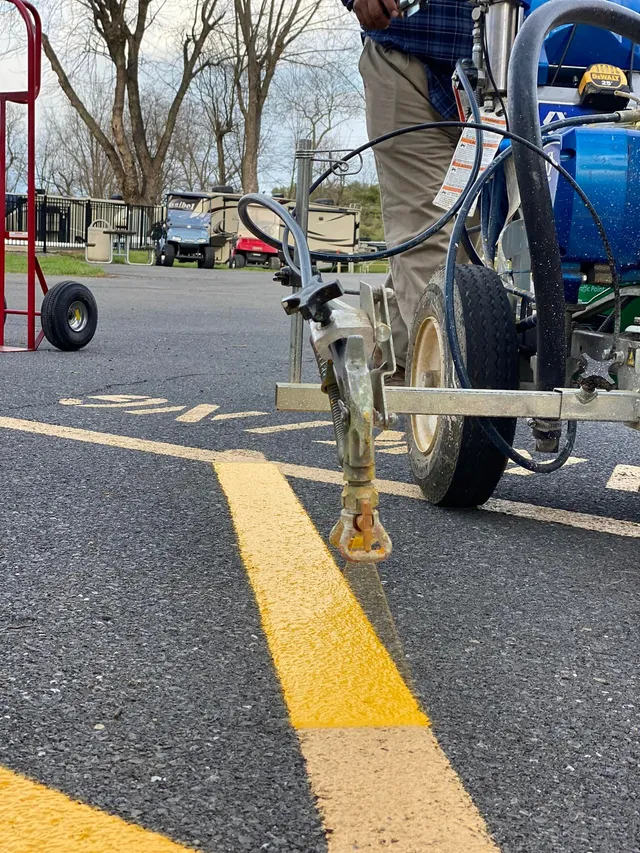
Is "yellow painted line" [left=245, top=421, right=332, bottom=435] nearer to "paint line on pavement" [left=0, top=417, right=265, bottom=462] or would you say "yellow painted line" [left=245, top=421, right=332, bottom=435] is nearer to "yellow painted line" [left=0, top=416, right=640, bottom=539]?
"yellow painted line" [left=0, top=416, right=640, bottom=539]

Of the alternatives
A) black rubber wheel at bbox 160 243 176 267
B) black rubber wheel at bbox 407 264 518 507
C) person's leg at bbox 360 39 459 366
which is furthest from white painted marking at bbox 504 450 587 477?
black rubber wheel at bbox 160 243 176 267

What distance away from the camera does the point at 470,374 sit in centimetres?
267

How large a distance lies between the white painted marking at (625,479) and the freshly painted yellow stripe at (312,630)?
1.08 metres

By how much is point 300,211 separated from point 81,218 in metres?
37.0

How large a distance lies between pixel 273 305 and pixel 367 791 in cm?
1121

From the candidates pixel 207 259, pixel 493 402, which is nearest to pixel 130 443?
pixel 493 402

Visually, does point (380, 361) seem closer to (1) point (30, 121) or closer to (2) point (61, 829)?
(2) point (61, 829)

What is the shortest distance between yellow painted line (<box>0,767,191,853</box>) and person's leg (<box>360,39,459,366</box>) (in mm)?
2969

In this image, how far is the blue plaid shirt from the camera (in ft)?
12.5

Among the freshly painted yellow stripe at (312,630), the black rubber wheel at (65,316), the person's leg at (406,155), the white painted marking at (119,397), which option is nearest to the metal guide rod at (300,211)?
the freshly painted yellow stripe at (312,630)

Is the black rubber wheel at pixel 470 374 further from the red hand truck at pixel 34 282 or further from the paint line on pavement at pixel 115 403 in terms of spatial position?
the red hand truck at pixel 34 282

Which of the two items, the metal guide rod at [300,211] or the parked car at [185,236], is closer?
the metal guide rod at [300,211]

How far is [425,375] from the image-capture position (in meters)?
3.17

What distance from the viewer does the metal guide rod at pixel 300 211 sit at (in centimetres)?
261
